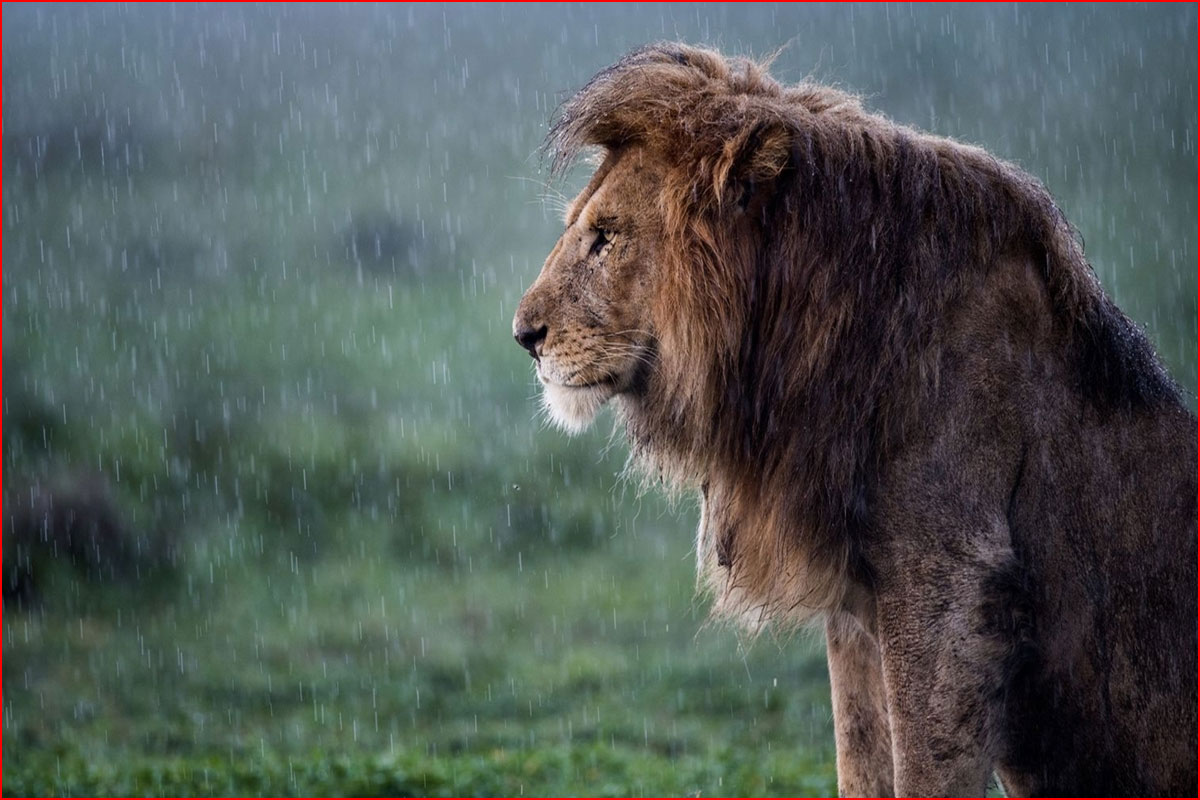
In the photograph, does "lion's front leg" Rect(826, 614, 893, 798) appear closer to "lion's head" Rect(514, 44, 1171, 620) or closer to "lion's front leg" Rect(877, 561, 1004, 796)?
"lion's head" Rect(514, 44, 1171, 620)

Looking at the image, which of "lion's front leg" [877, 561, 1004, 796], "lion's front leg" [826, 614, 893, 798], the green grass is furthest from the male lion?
the green grass

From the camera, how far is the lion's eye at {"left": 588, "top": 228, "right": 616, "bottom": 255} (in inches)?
132

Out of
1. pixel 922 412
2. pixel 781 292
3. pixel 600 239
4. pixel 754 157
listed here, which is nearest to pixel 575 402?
pixel 600 239

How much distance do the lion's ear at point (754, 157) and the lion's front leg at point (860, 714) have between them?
1.14m

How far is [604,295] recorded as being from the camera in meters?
3.32

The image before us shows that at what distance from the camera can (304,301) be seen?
13461mm

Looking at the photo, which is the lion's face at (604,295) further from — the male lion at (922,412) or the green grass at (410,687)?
the green grass at (410,687)

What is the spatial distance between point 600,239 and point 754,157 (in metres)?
0.45

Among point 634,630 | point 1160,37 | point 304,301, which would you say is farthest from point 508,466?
point 1160,37

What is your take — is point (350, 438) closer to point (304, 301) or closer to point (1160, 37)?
point (304, 301)

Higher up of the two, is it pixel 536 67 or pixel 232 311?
pixel 536 67

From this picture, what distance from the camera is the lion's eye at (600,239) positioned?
3361 millimetres

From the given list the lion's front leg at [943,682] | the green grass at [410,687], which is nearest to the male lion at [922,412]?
the lion's front leg at [943,682]

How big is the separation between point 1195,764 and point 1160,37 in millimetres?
15424
